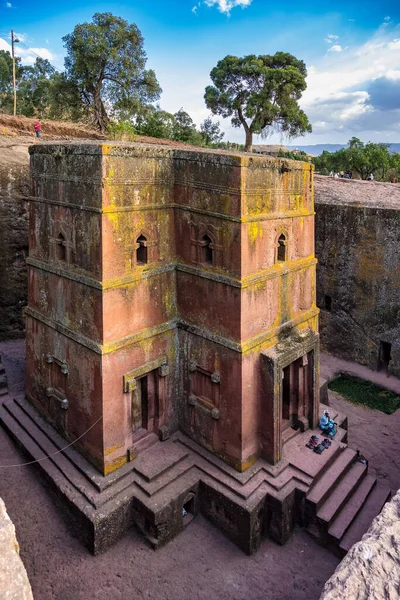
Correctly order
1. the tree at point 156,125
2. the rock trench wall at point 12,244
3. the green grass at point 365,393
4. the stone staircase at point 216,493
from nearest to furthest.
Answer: the stone staircase at point 216,493
the green grass at point 365,393
the rock trench wall at point 12,244
the tree at point 156,125

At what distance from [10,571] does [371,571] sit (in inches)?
90.7

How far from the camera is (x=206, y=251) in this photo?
984cm

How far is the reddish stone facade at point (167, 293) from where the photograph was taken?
9070 millimetres

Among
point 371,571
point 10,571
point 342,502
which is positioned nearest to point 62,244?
point 10,571

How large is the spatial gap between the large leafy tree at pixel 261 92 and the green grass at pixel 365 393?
71.8 ft

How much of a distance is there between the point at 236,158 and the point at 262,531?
24.1 feet

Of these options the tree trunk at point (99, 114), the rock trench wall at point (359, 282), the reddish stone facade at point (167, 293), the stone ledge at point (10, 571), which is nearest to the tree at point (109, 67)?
the tree trunk at point (99, 114)

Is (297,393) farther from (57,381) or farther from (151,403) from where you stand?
(57,381)

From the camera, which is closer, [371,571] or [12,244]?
[371,571]

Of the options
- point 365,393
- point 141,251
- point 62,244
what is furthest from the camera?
point 365,393

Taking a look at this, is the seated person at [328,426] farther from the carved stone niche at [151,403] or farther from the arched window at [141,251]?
the arched window at [141,251]

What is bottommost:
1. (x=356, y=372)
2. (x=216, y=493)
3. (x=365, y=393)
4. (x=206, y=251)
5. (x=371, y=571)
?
(x=365, y=393)

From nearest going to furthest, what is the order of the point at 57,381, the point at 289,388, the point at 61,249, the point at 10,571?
the point at 10,571 → the point at 61,249 → the point at 57,381 → the point at 289,388

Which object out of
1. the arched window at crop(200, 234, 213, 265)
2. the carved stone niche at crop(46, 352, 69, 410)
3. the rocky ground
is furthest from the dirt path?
the carved stone niche at crop(46, 352, 69, 410)
